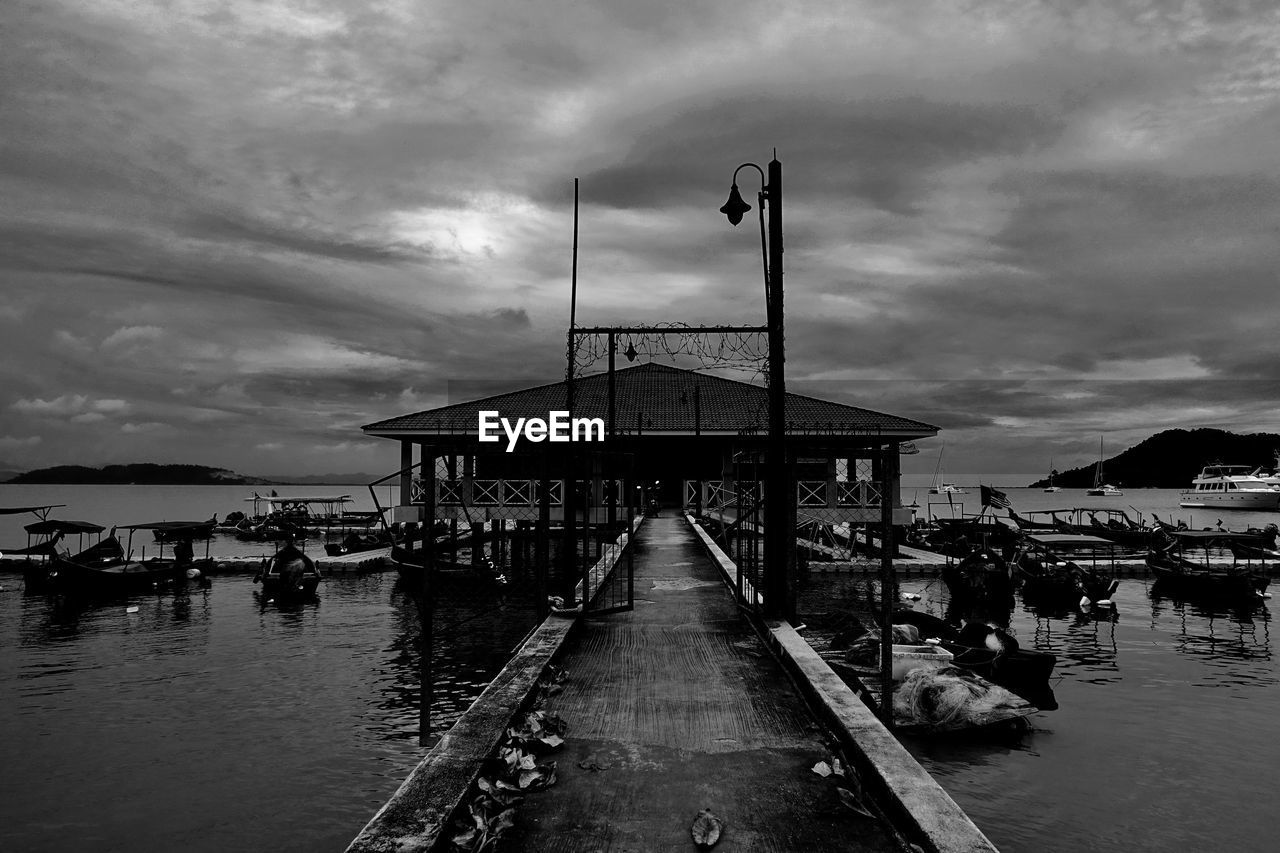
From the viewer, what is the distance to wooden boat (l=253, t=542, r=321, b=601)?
96.5 ft

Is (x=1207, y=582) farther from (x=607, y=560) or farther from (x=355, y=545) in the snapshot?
(x=355, y=545)

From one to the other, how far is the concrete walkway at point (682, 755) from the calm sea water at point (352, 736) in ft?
12.3

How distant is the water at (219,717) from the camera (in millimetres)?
10555

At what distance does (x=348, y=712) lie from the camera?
15.1 m

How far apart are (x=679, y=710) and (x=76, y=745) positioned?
11356mm

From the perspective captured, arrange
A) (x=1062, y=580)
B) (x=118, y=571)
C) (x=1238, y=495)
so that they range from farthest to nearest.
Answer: (x=1238, y=495)
(x=118, y=571)
(x=1062, y=580)

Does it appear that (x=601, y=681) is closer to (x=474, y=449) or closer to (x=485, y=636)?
(x=474, y=449)

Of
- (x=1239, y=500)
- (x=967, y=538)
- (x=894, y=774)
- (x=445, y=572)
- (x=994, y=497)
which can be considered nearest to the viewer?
(x=894, y=774)

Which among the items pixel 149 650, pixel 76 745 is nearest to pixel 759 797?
pixel 76 745

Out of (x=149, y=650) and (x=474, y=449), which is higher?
(x=474, y=449)

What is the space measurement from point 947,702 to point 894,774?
7.94m

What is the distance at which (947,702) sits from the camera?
13000 mm

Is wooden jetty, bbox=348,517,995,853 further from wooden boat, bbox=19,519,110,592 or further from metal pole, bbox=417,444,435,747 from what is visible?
wooden boat, bbox=19,519,110,592

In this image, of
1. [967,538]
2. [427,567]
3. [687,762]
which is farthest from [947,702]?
[967,538]
